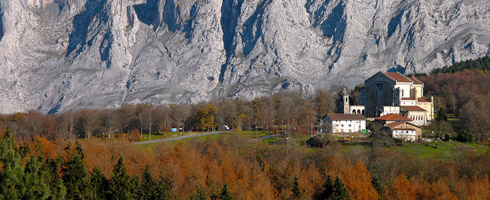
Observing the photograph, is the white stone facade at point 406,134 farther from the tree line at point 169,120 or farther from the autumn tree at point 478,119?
the tree line at point 169,120

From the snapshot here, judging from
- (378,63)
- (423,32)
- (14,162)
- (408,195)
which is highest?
(423,32)

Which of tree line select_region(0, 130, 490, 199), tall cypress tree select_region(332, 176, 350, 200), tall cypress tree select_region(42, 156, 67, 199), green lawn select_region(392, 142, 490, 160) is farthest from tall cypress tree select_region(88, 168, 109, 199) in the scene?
green lawn select_region(392, 142, 490, 160)

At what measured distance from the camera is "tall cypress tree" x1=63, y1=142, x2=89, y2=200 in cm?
4278

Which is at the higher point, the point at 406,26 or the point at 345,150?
the point at 406,26

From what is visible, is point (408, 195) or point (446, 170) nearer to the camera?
point (408, 195)

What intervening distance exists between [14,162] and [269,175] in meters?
27.2

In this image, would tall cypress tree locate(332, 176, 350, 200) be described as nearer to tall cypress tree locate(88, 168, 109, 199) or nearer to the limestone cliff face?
tall cypress tree locate(88, 168, 109, 199)

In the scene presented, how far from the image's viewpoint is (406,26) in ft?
645

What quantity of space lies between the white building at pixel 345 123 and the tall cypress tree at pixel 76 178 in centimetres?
4083

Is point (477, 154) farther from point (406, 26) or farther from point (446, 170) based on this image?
point (406, 26)

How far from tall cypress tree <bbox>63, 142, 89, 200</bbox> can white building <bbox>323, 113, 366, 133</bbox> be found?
40.8 m

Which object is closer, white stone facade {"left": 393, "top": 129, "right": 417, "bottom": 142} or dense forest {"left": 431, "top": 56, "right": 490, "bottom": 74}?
white stone facade {"left": 393, "top": 129, "right": 417, "bottom": 142}

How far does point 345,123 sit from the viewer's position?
7875cm

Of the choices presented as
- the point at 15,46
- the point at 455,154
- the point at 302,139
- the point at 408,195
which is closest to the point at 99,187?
the point at 408,195
